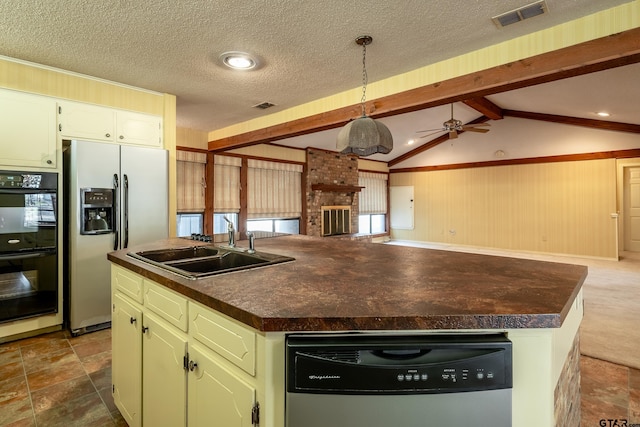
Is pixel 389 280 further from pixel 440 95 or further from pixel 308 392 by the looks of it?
pixel 440 95

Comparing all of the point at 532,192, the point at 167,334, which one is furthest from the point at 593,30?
the point at 532,192

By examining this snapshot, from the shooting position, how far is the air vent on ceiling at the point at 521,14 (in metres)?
2.16

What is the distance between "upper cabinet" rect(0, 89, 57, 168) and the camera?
2.77m

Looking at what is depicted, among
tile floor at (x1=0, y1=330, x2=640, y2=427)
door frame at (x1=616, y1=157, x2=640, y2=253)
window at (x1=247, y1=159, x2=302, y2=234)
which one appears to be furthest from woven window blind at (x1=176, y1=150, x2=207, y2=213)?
door frame at (x1=616, y1=157, x2=640, y2=253)

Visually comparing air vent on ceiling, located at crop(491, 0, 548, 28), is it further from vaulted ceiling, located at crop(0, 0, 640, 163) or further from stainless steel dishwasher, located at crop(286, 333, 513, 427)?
stainless steel dishwasher, located at crop(286, 333, 513, 427)

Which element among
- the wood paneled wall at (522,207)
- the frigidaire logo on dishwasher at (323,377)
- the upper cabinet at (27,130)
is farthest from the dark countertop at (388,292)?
the wood paneled wall at (522,207)

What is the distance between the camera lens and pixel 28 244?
9.21ft

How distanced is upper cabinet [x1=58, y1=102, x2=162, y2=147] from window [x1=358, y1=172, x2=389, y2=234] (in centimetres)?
634

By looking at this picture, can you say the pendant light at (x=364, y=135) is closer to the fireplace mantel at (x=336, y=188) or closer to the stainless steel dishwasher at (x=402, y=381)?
the stainless steel dishwasher at (x=402, y=381)

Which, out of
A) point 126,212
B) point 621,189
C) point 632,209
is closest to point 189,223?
point 126,212

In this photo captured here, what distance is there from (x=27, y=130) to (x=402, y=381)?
3.61 m

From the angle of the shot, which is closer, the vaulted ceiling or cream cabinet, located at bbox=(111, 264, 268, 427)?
cream cabinet, located at bbox=(111, 264, 268, 427)

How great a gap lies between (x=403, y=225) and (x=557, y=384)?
30.0ft

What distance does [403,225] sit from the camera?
32.9 feet
